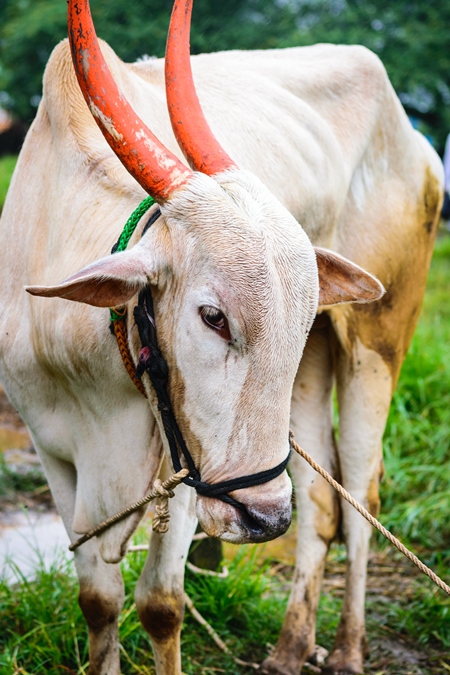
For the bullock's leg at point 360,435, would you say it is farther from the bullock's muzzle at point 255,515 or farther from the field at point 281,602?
the bullock's muzzle at point 255,515

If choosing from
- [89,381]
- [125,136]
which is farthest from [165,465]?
[125,136]

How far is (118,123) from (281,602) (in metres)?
2.29

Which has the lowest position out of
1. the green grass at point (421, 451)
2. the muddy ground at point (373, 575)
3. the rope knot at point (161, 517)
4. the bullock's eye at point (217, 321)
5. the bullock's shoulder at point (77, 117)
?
the muddy ground at point (373, 575)

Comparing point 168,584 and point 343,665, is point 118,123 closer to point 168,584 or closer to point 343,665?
point 168,584

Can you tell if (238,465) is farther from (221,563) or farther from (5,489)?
(5,489)

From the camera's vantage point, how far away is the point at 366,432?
139 inches

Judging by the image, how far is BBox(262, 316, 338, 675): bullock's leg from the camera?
323 cm

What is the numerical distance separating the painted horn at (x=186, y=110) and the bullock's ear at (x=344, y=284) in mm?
423

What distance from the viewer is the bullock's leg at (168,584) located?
2609 millimetres

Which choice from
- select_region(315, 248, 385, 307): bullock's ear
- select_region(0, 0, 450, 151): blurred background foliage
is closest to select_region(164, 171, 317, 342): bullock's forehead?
select_region(315, 248, 385, 307): bullock's ear

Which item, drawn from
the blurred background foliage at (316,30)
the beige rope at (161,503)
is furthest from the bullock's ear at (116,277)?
the blurred background foliage at (316,30)

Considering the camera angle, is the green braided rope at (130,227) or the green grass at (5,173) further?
the green grass at (5,173)

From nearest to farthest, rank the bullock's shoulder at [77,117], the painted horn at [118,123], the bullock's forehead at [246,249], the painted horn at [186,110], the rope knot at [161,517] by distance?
the bullock's forehead at [246,249] < the painted horn at [118,123] < the painted horn at [186,110] < the rope knot at [161,517] < the bullock's shoulder at [77,117]

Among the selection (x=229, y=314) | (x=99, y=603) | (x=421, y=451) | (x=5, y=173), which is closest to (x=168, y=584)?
(x=99, y=603)
